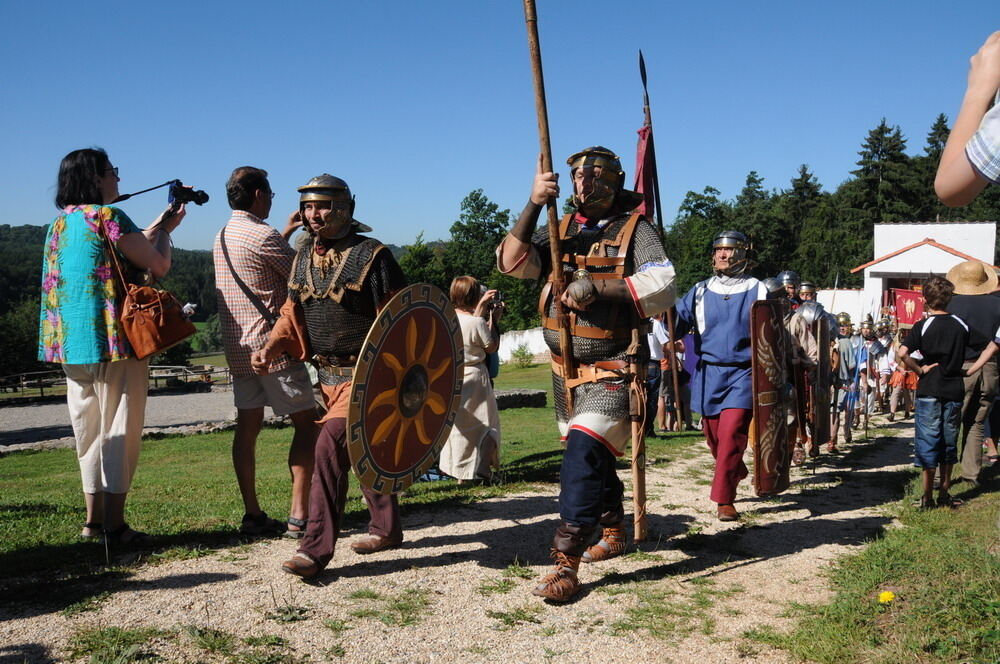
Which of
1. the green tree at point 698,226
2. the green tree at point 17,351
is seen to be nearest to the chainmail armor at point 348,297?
the green tree at point 17,351

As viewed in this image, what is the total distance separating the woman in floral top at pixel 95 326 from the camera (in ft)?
13.8

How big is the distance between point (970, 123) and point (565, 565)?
272 centimetres

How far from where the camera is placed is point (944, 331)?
6.20 meters

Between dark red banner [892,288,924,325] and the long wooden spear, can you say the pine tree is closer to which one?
dark red banner [892,288,924,325]

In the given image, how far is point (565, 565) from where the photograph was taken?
3908 millimetres

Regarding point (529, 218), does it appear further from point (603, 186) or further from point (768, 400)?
point (768, 400)

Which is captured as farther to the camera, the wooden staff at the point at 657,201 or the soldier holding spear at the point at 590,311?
the wooden staff at the point at 657,201

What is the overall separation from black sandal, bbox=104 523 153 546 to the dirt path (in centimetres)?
41

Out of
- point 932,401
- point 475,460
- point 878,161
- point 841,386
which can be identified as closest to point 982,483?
point 932,401

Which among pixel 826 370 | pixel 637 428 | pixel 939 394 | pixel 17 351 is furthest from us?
pixel 17 351


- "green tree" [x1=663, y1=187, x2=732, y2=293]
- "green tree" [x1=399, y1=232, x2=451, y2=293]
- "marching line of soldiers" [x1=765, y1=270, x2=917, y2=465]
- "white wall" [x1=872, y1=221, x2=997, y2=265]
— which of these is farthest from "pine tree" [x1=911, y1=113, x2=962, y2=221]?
"marching line of soldiers" [x1=765, y1=270, x2=917, y2=465]

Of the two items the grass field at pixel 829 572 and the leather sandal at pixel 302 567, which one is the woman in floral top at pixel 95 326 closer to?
the grass field at pixel 829 572

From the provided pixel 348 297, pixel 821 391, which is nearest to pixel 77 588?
pixel 348 297

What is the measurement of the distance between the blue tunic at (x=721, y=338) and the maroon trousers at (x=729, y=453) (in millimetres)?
74
